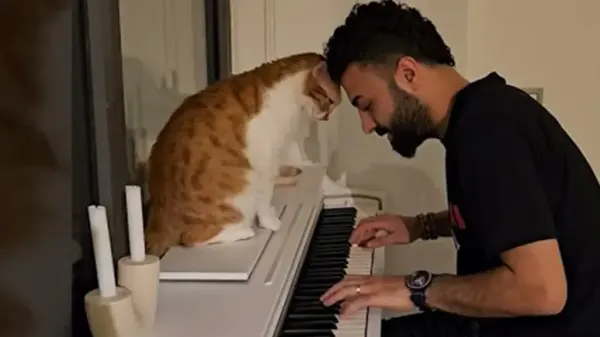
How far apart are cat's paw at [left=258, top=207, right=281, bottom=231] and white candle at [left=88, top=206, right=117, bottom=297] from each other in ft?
1.99

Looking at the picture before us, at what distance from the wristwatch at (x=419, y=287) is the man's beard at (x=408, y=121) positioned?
0.30 m

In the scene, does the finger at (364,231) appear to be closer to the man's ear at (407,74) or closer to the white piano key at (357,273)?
the white piano key at (357,273)

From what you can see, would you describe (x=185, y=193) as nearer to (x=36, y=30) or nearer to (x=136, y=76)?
(x=136, y=76)

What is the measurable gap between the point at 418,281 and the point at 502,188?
253 mm

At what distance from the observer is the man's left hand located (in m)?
1.51

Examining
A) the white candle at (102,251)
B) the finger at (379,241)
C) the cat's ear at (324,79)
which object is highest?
the cat's ear at (324,79)

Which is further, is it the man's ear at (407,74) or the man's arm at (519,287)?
the man's ear at (407,74)

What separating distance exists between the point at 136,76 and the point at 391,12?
0.55 metres

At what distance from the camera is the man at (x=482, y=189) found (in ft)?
4.62

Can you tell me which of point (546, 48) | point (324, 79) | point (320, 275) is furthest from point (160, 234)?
point (546, 48)

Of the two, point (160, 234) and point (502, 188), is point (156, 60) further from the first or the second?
point (502, 188)

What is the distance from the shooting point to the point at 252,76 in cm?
168

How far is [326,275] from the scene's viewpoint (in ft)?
5.63

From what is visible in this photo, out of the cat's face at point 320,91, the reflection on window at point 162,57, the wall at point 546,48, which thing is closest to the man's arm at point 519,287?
the cat's face at point 320,91
